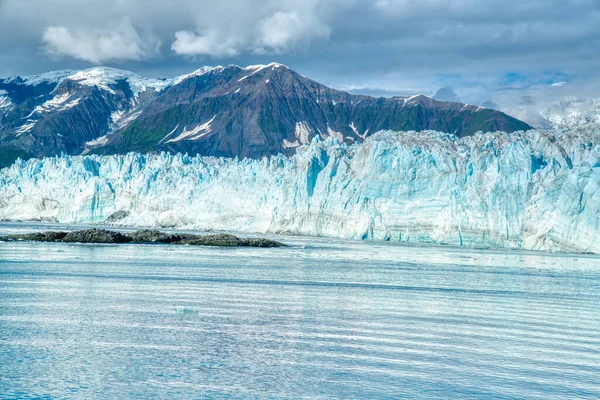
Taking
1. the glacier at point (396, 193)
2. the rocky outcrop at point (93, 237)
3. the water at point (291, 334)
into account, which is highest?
the glacier at point (396, 193)

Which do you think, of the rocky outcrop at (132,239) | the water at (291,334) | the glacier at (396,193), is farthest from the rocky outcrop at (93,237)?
the water at (291,334)

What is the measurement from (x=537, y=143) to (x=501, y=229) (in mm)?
8767

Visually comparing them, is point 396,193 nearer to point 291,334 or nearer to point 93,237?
point 93,237

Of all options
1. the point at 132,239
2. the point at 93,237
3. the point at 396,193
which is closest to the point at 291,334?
the point at 93,237

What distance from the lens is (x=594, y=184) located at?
4403cm

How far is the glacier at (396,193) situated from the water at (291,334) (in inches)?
687

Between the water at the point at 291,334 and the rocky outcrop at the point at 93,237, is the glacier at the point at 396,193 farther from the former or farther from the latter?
the water at the point at 291,334

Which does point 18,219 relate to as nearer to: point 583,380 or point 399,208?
point 399,208

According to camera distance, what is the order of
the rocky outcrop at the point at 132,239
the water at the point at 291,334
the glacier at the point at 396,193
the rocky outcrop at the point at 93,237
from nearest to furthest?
the water at the point at 291,334, the glacier at the point at 396,193, the rocky outcrop at the point at 132,239, the rocky outcrop at the point at 93,237

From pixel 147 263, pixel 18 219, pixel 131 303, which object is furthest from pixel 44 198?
pixel 131 303

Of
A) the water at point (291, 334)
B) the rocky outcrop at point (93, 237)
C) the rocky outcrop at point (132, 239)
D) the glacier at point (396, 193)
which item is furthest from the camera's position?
the rocky outcrop at point (93, 237)

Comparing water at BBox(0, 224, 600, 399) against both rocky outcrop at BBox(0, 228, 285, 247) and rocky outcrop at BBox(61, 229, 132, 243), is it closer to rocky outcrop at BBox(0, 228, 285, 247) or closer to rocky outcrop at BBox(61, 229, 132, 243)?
rocky outcrop at BBox(0, 228, 285, 247)

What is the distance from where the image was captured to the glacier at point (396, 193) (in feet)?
159

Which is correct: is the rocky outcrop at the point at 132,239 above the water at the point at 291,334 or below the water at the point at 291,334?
above
